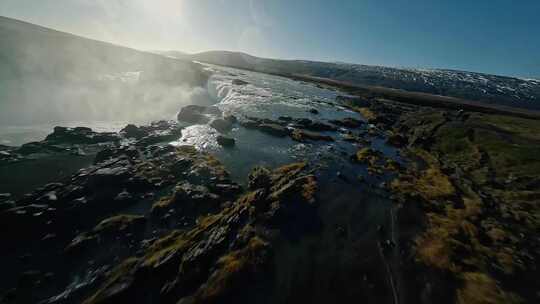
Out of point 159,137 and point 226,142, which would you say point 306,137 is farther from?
point 159,137

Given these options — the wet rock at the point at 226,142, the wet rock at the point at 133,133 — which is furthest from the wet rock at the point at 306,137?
the wet rock at the point at 133,133

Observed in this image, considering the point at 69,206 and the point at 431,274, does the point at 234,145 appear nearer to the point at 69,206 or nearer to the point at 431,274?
the point at 69,206

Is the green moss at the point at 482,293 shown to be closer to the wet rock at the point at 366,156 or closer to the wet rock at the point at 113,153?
the wet rock at the point at 366,156

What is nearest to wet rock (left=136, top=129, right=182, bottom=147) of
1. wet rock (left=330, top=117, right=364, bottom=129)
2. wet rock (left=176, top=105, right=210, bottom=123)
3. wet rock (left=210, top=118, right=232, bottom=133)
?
wet rock (left=210, top=118, right=232, bottom=133)

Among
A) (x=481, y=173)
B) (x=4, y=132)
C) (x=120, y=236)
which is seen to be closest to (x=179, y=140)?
(x=120, y=236)

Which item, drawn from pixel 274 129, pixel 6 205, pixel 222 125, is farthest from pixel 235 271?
pixel 222 125
